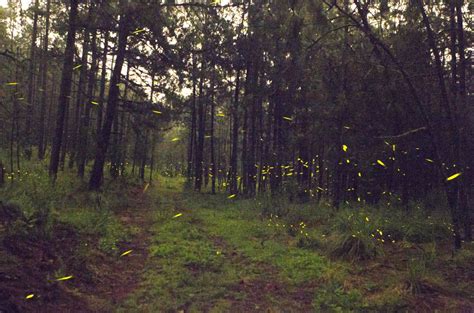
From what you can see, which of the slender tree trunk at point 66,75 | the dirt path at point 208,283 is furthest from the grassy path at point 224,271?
the slender tree trunk at point 66,75

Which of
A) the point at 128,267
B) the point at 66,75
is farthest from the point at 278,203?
the point at 66,75

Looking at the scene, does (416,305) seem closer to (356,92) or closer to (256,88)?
(356,92)

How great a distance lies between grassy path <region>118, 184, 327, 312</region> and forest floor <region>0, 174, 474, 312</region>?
0.8 inches

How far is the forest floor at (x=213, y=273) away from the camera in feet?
17.1

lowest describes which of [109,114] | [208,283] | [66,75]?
[208,283]

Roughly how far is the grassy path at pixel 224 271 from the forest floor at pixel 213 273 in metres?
0.02

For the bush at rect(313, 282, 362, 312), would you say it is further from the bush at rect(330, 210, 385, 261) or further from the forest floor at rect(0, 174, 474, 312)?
the bush at rect(330, 210, 385, 261)

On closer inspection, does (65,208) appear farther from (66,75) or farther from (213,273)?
(213,273)

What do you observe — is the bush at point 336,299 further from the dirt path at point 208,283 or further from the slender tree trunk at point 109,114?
the slender tree trunk at point 109,114

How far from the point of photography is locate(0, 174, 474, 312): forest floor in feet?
17.1

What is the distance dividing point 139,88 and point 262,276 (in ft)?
36.4

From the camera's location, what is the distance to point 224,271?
22.7 feet

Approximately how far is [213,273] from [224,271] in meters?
0.25

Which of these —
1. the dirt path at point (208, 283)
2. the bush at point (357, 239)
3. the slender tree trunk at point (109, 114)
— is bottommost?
the dirt path at point (208, 283)
